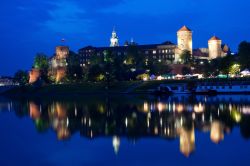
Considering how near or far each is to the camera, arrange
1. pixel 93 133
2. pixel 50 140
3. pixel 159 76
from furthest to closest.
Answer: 1. pixel 159 76
2. pixel 93 133
3. pixel 50 140

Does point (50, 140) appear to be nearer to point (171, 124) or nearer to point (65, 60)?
point (171, 124)

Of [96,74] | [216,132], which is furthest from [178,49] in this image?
[216,132]

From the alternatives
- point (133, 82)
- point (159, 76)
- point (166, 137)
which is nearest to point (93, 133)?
point (166, 137)

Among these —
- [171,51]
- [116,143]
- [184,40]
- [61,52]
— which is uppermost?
[184,40]

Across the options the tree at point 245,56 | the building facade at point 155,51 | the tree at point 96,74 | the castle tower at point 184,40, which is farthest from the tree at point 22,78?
the tree at point 245,56

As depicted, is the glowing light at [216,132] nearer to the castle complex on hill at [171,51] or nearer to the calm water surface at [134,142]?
the calm water surface at [134,142]

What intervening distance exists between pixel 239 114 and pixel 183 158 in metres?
14.5

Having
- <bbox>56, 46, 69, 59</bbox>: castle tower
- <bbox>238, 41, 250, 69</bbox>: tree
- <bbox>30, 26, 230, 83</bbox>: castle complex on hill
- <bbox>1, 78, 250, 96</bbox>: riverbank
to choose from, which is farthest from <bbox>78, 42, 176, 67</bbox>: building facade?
<bbox>238, 41, 250, 69</bbox>: tree

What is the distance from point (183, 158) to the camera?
15.2 m

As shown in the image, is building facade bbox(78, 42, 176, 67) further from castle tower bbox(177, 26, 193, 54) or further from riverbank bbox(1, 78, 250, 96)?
riverbank bbox(1, 78, 250, 96)

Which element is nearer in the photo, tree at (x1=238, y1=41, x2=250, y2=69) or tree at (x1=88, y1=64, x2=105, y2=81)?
tree at (x1=238, y1=41, x2=250, y2=69)

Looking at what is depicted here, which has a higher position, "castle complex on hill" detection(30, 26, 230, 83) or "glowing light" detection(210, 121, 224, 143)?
"castle complex on hill" detection(30, 26, 230, 83)

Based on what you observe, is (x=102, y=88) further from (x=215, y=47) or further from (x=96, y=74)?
(x=215, y=47)

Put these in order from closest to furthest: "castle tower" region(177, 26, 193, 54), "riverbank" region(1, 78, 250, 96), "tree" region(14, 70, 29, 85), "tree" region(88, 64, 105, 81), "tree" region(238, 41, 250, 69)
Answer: "riverbank" region(1, 78, 250, 96) → "tree" region(238, 41, 250, 69) → "tree" region(88, 64, 105, 81) → "tree" region(14, 70, 29, 85) → "castle tower" region(177, 26, 193, 54)
